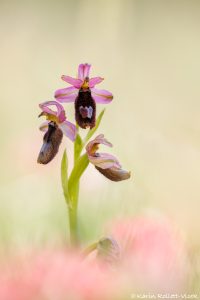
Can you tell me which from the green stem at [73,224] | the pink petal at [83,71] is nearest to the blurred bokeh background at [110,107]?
the green stem at [73,224]

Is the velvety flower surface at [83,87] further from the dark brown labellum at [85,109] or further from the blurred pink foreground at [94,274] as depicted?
the blurred pink foreground at [94,274]

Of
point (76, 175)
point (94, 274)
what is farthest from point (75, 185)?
point (94, 274)

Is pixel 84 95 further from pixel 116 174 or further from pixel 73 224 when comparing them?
pixel 73 224

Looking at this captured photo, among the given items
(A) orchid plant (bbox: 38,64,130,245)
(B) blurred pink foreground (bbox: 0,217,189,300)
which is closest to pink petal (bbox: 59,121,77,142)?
(A) orchid plant (bbox: 38,64,130,245)

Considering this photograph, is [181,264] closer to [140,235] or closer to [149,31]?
[140,235]

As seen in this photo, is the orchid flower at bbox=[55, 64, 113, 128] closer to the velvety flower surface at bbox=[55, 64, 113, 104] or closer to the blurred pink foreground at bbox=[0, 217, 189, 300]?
the velvety flower surface at bbox=[55, 64, 113, 104]

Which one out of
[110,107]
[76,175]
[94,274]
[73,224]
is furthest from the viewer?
[110,107]
